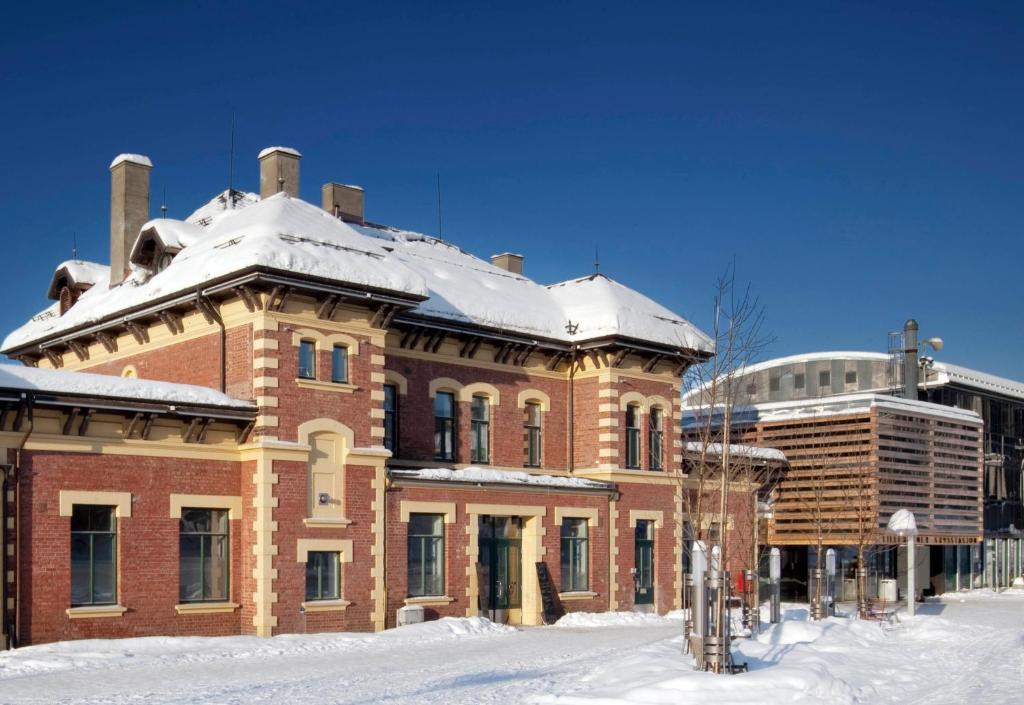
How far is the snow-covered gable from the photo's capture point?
3284 centimetres

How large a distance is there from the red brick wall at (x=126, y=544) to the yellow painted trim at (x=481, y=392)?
25.0 feet

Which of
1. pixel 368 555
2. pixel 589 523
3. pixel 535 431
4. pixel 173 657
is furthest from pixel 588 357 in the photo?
pixel 173 657

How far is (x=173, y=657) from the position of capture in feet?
69.1

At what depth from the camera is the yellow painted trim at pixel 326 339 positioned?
25.6 metres

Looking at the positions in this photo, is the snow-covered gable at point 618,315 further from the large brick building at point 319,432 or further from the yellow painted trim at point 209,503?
the yellow painted trim at point 209,503

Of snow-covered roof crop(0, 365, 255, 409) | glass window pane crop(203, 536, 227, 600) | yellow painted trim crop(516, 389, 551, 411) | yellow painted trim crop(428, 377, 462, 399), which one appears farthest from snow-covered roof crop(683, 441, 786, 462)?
snow-covered roof crop(0, 365, 255, 409)

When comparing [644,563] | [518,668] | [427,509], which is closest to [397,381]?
[427,509]

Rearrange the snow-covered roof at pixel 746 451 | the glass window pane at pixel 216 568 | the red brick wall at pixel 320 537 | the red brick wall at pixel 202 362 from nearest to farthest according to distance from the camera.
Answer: the glass window pane at pixel 216 568
the red brick wall at pixel 320 537
the red brick wall at pixel 202 362
the snow-covered roof at pixel 746 451

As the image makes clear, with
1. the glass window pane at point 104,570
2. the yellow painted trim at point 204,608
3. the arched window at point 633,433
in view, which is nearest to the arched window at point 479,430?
the arched window at point 633,433

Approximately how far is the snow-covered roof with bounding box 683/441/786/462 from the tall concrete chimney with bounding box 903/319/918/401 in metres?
7.76

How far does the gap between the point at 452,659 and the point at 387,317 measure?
27.5ft

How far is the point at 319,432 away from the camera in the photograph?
25875 millimetres

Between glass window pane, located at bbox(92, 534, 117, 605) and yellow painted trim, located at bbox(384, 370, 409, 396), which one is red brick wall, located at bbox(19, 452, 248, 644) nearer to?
glass window pane, located at bbox(92, 534, 117, 605)

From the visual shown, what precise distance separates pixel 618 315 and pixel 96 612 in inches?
612
